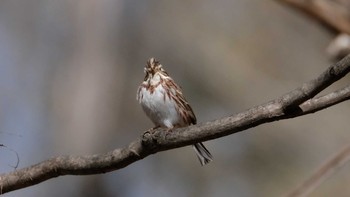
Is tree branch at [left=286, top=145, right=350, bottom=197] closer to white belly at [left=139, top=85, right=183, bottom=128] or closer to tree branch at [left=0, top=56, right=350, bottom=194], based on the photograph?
tree branch at [left=0, top=56, right=350, bottom=194]

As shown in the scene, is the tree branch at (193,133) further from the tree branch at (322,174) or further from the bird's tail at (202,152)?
the bird's tail at (202,152)

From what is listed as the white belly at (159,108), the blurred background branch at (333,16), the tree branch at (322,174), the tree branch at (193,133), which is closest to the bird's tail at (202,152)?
the white belly at (159,108)

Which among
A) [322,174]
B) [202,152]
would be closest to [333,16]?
[202,152]

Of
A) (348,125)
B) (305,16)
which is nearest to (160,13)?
(348,125)

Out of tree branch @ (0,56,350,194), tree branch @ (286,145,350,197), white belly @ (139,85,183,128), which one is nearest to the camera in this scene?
tree branch @ (0,56,350,194)

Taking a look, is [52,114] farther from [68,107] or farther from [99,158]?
[99,158]

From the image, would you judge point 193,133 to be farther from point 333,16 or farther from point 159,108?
point 333,16

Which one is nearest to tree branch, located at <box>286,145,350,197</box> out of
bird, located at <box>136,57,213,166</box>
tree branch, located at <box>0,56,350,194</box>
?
tree branch, located at <box>0,56,350,194</box>
